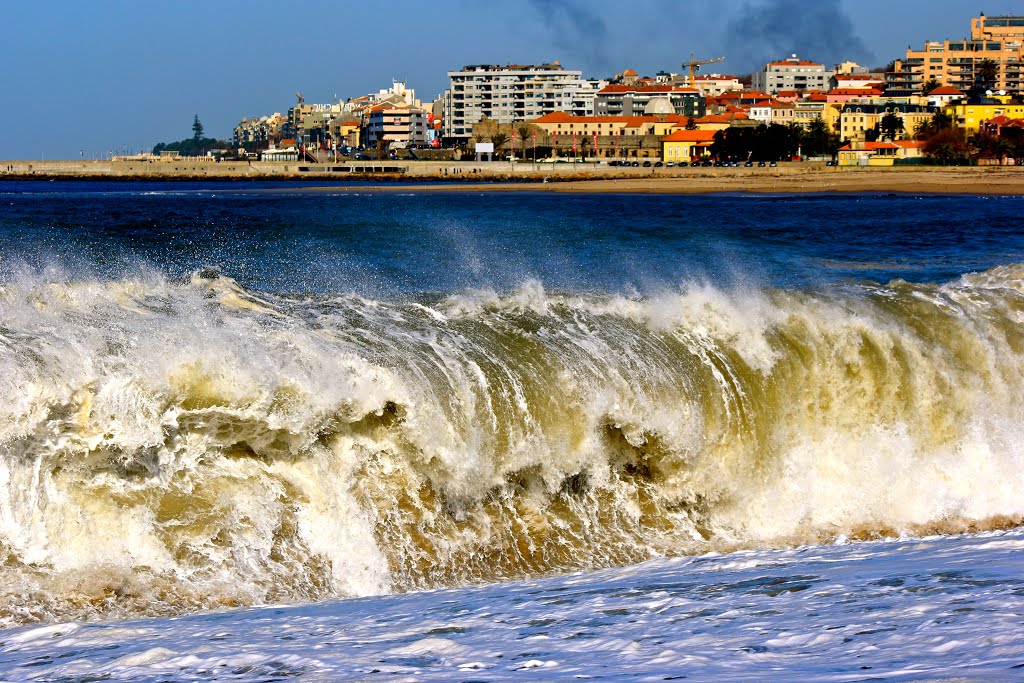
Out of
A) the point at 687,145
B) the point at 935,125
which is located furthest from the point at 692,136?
the point at 935,125

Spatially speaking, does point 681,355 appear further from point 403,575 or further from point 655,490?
point 403,575

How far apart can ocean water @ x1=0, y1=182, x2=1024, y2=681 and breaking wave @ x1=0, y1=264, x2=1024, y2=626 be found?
0.07ft

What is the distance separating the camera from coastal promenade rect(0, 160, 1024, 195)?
6569 centimetres

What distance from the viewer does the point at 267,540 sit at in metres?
7.30

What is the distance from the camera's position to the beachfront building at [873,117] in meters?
146

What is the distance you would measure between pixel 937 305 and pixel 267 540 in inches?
272

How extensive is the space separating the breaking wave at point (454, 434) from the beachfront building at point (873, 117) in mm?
141284

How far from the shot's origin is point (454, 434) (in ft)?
27.1

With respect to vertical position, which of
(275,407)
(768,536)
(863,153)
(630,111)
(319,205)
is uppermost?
(630,111)

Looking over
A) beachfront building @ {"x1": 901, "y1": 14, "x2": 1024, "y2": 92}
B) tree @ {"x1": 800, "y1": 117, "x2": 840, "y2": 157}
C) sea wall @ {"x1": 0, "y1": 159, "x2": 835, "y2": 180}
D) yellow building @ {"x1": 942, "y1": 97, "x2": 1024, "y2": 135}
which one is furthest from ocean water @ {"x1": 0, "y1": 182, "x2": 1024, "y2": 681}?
beachfront building @ {"x1": 901, "y1": 14, "x2": 1024, "y2": 92}

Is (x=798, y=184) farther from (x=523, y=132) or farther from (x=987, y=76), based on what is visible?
(x=987, y=76)

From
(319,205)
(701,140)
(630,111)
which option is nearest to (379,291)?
(319,205)

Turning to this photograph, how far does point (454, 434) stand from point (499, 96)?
173 meters

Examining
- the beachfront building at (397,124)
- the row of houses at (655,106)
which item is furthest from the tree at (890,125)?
the beachfront building at (397,124)
